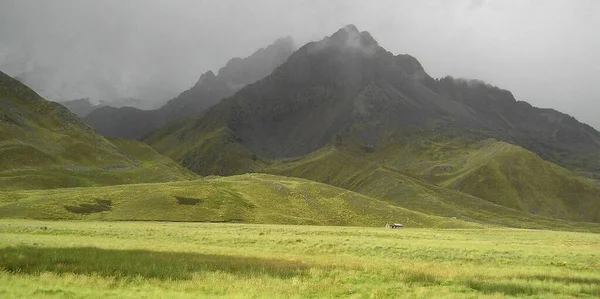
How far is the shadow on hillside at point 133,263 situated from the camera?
82.4 ft

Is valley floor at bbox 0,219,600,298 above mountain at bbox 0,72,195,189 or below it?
below

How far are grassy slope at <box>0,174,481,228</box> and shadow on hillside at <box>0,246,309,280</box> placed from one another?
5782 centimetres

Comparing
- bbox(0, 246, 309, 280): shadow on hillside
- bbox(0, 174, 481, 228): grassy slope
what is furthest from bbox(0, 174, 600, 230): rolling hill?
bbox(0, 246, 309, 280): shadow on hillside

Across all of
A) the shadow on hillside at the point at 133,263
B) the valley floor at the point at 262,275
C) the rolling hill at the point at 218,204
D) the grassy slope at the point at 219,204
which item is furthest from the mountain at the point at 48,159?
the valley floor at the point at 262,275

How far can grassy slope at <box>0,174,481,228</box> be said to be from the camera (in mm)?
88938

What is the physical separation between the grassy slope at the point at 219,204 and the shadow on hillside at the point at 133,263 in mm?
57819

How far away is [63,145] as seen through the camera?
185875 mm

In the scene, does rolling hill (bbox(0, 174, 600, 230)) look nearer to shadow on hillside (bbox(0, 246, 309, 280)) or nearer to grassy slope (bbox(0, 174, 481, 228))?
grassy slope (bbox(0, 174, 481, 228))

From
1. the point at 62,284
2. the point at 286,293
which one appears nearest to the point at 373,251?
the point at 286,293

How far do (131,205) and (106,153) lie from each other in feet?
373

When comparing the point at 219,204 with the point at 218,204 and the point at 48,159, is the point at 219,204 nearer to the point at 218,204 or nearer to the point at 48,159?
the point at 218,204

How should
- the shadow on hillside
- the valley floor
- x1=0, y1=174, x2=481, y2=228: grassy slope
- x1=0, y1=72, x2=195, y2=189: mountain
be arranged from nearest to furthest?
the valley floor, the shadow on hillside, x1=0, y1=174, x2=481, y2=228: grassy slope, x1=0, y1=72, x2=195, y2=189: mountain

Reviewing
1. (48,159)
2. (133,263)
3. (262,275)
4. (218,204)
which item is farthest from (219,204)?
(48,159)

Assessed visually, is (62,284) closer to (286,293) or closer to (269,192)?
(286,293)
